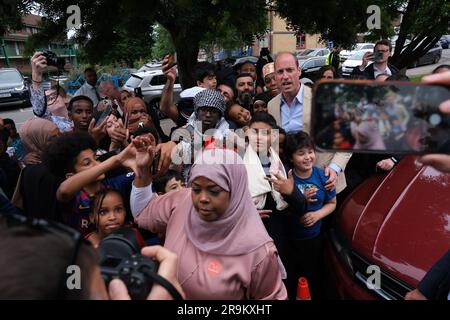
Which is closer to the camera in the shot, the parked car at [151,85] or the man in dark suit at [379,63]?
the man in dark suit at [379,63]

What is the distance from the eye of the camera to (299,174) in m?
2.57

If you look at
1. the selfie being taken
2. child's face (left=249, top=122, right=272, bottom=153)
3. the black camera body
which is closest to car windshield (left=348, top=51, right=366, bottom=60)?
the selfie being taken

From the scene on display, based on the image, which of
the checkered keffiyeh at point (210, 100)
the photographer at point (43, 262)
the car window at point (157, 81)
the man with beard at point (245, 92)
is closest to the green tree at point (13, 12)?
the checkered keffiyeh at point (210, 100)

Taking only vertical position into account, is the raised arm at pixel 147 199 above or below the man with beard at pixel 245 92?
below

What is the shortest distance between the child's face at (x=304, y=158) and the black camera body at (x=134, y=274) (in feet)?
5.30

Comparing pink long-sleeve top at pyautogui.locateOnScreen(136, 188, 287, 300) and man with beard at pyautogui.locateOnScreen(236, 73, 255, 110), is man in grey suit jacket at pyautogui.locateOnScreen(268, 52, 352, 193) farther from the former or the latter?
pink long-sleeve top at pyautogui.locateOnScreen(136, 188, 287, 300)

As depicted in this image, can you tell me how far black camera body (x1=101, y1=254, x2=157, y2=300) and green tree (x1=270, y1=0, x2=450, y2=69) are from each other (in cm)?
489

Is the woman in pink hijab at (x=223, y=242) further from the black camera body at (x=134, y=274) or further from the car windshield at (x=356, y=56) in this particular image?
the car windshield at (x=356, y=56)

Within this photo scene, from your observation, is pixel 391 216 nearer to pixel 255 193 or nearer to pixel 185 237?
pixel 255 193

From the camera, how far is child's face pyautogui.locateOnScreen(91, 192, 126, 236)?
199 cm

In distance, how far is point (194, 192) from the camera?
1.68 meters

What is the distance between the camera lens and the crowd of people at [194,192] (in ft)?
5.06

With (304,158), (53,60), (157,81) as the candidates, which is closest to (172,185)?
(304,158)
